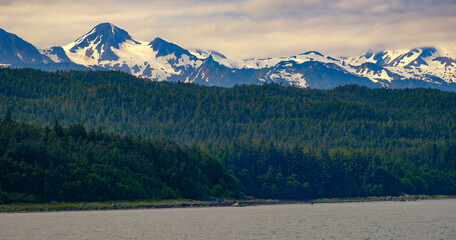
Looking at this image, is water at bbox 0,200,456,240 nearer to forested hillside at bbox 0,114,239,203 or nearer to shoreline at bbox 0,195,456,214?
shoreline at bbox 0,195,456,214

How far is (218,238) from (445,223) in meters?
43.2

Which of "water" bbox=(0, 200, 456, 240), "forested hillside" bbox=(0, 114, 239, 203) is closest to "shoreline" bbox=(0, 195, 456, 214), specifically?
"forested hillside" bbox=(0, 114, 239, 203)

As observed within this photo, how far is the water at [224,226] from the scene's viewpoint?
99375mm

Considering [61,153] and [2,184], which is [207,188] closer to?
[61,153]

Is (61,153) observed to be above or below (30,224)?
above

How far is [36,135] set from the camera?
17100 cm

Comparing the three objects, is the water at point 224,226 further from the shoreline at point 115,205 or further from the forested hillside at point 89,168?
the forested hillside at point 89,168

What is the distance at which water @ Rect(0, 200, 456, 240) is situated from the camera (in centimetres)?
9938

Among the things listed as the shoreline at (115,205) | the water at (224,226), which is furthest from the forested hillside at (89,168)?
the water at (224,226)

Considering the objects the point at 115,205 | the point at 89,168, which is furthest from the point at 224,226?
the point at 89,168

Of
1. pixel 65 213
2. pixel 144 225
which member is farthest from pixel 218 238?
pixel 65 213

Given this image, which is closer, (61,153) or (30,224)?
(30,224)

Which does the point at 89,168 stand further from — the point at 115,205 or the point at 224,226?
the point at 224,226

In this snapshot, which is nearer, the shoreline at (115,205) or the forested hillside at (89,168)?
the shoreline at (115,205)
